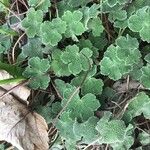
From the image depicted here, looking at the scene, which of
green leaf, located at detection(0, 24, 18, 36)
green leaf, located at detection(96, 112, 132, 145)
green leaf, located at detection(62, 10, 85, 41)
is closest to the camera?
green leaf, located at detection(96, 112, 132, 145)

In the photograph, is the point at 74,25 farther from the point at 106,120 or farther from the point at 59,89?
the point at 106,120

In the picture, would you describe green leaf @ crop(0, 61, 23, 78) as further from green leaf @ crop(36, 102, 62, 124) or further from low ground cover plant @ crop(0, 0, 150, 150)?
green leaf @ crop(36, 102, 62, 124)

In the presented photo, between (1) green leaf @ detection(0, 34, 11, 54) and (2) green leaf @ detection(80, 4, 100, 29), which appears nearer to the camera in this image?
(2) green leaf @ detection(80, 4, 100, 29)

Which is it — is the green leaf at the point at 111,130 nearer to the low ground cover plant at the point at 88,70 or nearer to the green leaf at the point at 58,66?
the low ground cover plant at the point at 88,70

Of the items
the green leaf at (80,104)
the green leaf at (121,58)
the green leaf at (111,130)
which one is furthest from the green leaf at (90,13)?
the green leaf at (111,130)

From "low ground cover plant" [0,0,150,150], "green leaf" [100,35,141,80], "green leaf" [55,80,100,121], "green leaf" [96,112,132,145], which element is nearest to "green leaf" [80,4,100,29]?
"low ground cover plant" [0,0,150,150]

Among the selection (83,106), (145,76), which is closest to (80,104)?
(83,106)
